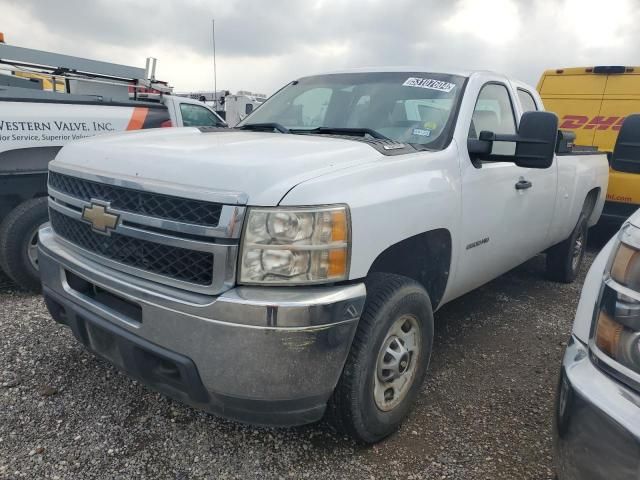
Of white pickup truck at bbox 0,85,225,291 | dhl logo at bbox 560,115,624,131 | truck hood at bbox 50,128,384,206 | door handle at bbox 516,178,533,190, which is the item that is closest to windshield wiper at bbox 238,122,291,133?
truck hood at bbox 50,128,384,206

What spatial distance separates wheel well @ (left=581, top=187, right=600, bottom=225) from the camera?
5074 mm

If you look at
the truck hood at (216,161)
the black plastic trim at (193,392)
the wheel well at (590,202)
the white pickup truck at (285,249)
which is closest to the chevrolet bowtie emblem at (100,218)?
the white pickup truck at (285,249)

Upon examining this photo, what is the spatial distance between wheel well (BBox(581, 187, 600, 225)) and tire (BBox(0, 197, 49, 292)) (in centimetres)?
499

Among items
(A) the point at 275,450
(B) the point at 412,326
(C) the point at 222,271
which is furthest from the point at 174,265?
(B) the point at 412,326

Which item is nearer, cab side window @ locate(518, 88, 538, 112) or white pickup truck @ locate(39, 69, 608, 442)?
white pickup truck @ locate(39, 69, 608, 442)

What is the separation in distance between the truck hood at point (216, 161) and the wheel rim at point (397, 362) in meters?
0.84

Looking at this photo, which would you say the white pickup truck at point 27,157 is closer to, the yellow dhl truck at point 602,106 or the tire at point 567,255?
the tire at point 567,255

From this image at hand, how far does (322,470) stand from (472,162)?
1.86 m

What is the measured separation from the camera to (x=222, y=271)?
187cm

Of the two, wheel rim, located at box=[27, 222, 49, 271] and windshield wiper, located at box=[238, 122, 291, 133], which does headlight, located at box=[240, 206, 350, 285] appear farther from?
wheel rim, located at box=[27, 222, 49, 271]

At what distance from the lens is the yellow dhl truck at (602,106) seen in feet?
20.4

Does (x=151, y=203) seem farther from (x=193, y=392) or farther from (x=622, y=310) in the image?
(x=622, y=310)

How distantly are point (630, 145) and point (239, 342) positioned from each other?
2278mm

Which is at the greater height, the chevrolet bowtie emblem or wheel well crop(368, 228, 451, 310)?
the chevrolet bowtie emblem
